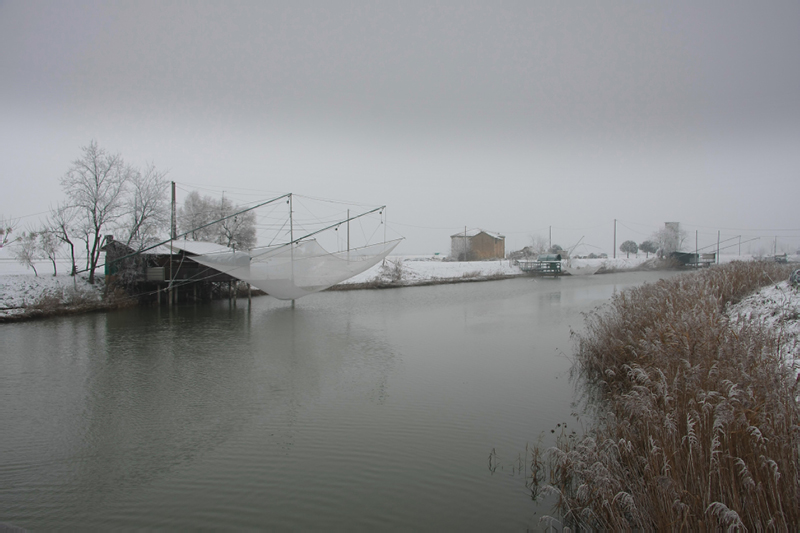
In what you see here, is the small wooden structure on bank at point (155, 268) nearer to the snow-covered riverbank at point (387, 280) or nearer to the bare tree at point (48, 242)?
the snow-covered riverbank at point (387, 280)

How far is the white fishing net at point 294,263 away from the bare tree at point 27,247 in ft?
25.2

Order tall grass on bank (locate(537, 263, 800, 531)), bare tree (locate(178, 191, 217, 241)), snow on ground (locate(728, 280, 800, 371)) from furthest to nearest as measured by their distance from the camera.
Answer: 1. bare tree (locate(178, 191, 217, 241))
2. snow on ground (locate(728, 280, 800, 371))
3. tall grass on bank (locate(537, 263, 800, 531))

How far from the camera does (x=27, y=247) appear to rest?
17.1 metres

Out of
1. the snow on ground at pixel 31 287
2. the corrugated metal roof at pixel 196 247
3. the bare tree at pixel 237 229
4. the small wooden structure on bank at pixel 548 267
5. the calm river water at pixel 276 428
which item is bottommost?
the calm river water at pixel 276 428

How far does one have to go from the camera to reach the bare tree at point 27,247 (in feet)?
55.7

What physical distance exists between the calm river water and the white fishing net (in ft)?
12.8

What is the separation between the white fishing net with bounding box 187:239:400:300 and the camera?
14344 mm

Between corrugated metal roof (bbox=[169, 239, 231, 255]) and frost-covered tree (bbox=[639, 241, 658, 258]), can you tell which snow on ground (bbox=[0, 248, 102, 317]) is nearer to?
corrugated metal roof (bbox=[169, 239, 231, 255])

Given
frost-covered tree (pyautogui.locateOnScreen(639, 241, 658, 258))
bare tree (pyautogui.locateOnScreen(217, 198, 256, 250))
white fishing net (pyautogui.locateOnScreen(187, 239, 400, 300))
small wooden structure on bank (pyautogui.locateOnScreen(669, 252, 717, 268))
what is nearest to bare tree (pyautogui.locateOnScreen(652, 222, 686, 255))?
frost-covered tree (pyautogui.locateOnScreen(639, 241, 658, 258))

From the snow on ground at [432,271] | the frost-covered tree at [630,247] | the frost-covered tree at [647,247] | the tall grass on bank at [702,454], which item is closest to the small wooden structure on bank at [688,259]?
the snow on ground at [432,271]

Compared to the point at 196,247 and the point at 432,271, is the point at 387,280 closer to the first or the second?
the point at 432,271

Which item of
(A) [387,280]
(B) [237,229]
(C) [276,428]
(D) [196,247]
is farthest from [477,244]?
(C) [276,428]

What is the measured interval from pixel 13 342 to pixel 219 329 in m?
4.33

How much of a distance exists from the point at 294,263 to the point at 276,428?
10.1 m
